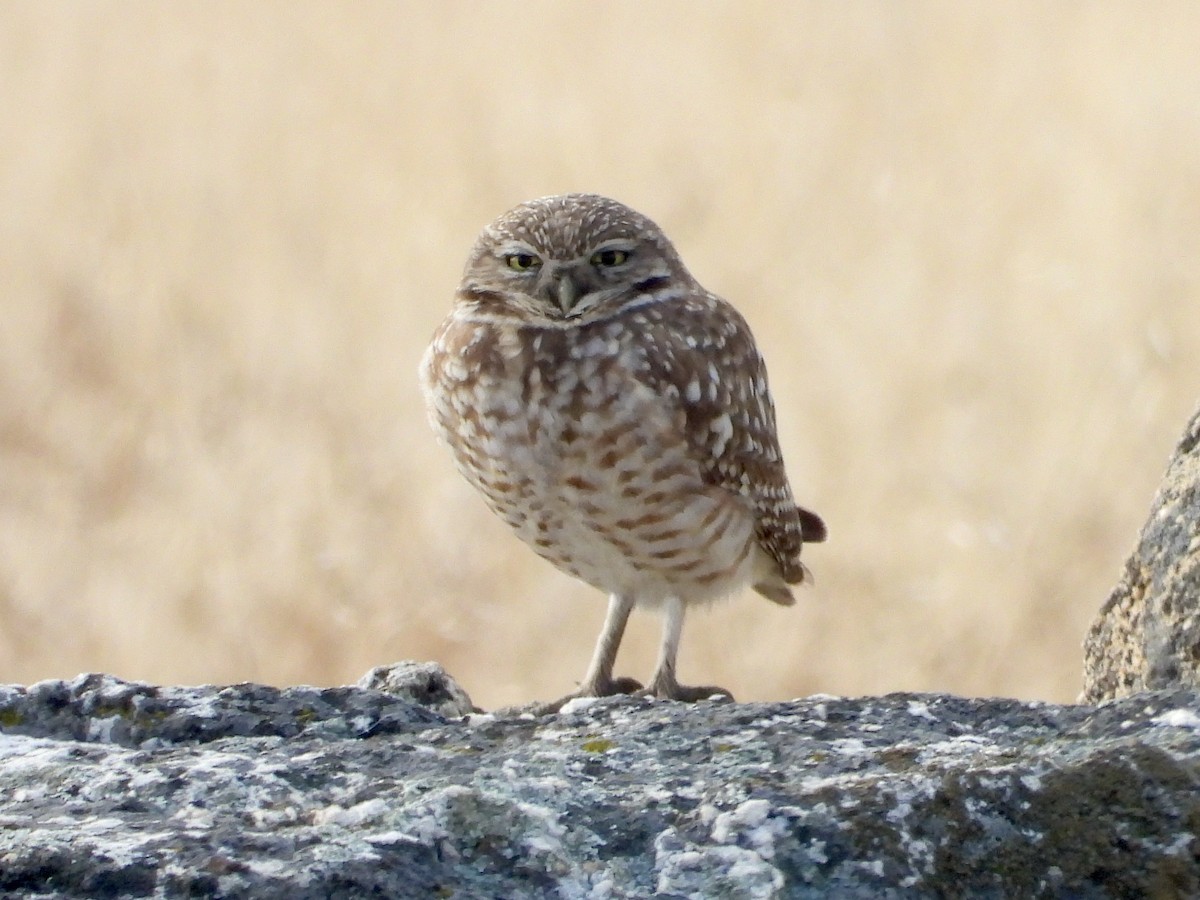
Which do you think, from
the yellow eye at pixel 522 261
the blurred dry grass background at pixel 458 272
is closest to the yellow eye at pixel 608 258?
the yellow eye at pixel 522 261

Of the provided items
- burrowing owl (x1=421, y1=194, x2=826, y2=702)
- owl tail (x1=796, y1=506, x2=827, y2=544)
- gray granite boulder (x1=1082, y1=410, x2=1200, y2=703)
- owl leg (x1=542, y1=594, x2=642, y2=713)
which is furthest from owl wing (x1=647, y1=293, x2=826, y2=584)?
gray granite boulder (x1=1082, y1=410, x2=1200, y2=703)

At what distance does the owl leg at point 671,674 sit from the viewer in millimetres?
4156

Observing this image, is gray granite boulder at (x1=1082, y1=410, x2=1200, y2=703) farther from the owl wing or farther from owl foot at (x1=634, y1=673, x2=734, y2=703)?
the owl wing

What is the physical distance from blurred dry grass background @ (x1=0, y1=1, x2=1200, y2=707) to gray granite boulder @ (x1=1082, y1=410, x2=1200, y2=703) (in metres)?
2.58

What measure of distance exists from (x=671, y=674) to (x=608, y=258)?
1.03 metres

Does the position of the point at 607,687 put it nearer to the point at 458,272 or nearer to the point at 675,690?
the point at 675,690

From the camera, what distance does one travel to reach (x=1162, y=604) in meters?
2.80

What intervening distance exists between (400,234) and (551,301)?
5790mm

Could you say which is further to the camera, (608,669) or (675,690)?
(608,669)

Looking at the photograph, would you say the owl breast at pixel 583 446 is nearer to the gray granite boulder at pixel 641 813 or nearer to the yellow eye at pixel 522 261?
the yellow eye at pixel 522 261

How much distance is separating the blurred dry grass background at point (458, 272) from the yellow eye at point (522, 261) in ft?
5.49

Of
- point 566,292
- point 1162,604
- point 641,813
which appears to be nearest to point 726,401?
point 566,292


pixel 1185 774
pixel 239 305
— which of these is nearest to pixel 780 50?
pixel 239 305

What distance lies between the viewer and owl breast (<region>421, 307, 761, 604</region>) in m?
4.09
